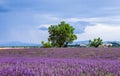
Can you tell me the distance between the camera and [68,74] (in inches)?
213

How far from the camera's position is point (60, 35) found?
62.8 meters

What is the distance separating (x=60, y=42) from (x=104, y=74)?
55677 millimetres

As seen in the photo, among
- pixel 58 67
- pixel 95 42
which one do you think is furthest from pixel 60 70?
pixel 95 42

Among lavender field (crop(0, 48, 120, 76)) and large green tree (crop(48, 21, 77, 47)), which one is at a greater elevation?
large green tree (crop(48, 21, 77, 47))

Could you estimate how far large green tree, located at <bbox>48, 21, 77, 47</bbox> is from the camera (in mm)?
61938

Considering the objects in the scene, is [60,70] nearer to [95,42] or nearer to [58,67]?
[58,67]

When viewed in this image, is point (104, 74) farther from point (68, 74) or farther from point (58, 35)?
point (58, 35)

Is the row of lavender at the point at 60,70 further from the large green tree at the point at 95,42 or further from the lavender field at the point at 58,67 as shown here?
the large green tree at the point at 95,42

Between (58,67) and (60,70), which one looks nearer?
(60,70)

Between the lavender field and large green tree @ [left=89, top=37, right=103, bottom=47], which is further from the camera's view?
large green tree @ [left=89, top=37, right=103, bottom=47]

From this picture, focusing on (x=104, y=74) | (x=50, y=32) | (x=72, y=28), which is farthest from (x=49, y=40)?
(x=104, y=74)

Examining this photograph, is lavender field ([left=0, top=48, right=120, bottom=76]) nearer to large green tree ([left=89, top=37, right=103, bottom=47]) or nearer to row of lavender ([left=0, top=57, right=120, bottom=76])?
row of lavender ([left=0, top=57, right=120, bottom=76])

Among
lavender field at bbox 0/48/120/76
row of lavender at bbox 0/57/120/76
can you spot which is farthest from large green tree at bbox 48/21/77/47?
row of lavender at bbox 0/57/120/76

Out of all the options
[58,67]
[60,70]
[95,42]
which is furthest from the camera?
[95,42]
